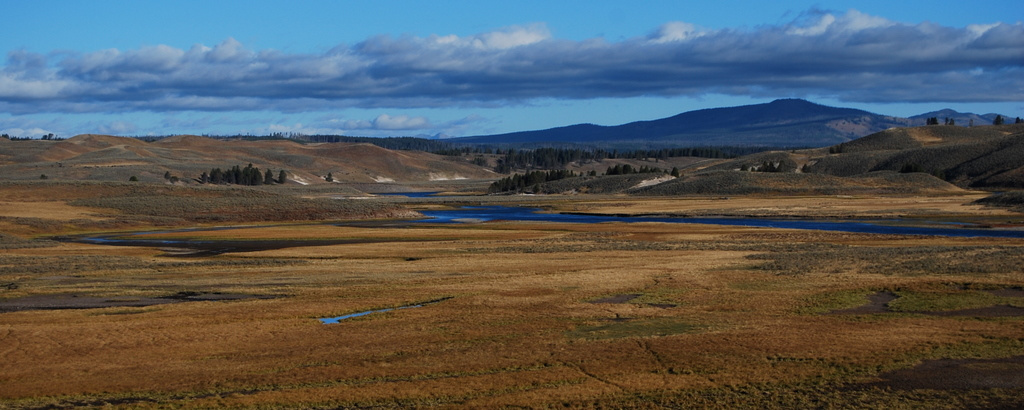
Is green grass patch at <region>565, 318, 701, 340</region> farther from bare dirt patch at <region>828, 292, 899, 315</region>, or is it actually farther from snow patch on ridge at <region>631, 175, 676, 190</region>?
snow patch on ridge at <region>631, 175, 676, 190</region>

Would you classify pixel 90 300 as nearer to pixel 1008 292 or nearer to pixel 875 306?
pixel 875 306

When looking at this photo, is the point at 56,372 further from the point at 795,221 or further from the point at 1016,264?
the point at 795,221

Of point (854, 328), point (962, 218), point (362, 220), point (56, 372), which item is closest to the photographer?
point (56, 372)

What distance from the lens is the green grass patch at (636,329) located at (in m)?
28.3

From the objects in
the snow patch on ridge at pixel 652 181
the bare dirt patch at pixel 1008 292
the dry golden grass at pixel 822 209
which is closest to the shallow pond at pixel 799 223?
the dry golden grass at pixel 822 209

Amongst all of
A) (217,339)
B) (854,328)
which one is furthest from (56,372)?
(854,328)

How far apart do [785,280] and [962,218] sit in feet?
198

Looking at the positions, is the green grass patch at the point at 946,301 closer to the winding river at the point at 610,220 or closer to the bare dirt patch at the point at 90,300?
the bare dirt patch at the point at 90,300

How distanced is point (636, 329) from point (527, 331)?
3.21 metres

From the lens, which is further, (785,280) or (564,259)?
(564,259)

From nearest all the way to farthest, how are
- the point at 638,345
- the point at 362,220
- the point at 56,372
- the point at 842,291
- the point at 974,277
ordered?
the point at 56,372, the point at 638,345, the point at 842,291, the point at 974,277, the point at 362,220

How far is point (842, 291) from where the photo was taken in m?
37.1

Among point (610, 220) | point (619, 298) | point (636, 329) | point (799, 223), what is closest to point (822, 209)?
point (799, 223)

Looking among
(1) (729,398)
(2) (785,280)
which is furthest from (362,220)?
(1) (729,398)
